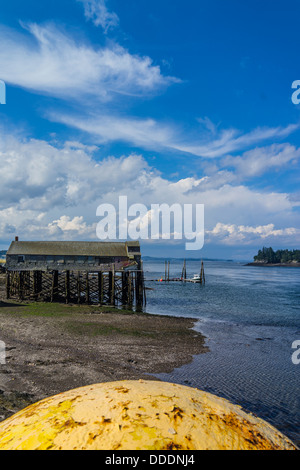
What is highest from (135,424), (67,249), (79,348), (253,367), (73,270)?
(67,249)

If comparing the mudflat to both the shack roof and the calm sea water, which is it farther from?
the shack roof

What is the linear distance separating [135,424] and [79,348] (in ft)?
46.8

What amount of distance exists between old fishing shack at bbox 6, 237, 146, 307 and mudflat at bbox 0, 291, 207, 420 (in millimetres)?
5975

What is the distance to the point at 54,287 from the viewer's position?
3228cm

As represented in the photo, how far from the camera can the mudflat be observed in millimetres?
10461

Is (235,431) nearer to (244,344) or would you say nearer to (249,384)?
(249,384)

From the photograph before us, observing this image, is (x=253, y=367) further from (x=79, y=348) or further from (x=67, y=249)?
(x=67, y=249)

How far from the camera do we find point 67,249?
38688mm

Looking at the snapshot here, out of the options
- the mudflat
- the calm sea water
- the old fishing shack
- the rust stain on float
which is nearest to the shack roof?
the old fishing shack

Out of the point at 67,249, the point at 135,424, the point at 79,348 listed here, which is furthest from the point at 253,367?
the point at 67,249

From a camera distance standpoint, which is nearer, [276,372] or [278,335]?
[276,372]
